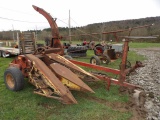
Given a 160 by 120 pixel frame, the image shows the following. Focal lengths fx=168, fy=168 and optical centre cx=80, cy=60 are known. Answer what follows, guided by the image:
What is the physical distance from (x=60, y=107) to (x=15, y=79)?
162 cm

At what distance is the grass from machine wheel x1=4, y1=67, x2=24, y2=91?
16 centimetres

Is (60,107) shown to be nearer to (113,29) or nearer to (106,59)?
(106,59)

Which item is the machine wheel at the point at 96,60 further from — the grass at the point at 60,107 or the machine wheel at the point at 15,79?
the machine wheel at the point at 15,79

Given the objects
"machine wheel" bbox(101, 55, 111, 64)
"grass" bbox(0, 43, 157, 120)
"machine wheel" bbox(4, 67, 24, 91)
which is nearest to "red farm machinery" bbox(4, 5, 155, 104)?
"machine wheel" bbox(4, 67, 24, 91)

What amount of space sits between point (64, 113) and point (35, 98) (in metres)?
1.18

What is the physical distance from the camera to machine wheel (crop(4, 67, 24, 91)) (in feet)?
15.8

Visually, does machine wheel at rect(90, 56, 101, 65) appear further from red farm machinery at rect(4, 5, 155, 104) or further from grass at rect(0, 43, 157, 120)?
grass at rect(0, 43, 157, 120)

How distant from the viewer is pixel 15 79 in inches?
189

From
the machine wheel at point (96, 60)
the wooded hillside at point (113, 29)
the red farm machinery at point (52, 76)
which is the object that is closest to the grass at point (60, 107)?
the red farm machinery at point (52, 76)

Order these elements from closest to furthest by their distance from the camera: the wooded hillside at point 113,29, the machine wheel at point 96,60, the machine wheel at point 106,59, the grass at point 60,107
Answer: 1. the grass at point 60,107
2. the machine wheel at point 96,60
3. the machine wheel at point 106,59
4. the wooded hillside at point 113,29

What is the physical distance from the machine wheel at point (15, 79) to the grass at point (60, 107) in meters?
0.16

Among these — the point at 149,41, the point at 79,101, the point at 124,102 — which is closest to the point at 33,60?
the point at 79,101

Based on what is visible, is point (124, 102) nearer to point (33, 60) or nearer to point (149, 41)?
point (33, 60)

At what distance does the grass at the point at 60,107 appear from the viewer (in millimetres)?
3746
